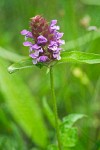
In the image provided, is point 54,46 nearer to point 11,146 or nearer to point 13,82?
point 11,146

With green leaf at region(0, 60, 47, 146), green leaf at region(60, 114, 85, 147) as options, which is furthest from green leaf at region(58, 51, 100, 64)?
green leaf at region(0, 60, 47, 146)

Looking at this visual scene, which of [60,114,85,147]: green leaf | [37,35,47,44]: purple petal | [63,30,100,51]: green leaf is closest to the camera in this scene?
[37,35,47,44]: purple petal

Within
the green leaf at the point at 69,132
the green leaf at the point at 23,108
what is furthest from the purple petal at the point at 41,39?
the green leaf at the point at 23,108

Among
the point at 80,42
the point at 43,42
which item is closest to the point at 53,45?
the point at 43,42

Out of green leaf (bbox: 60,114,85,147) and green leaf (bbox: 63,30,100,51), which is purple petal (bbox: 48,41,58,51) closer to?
green leaf (bbox: 60,114,85,147)

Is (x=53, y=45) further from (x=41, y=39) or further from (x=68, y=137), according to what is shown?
(x=68, y=137)

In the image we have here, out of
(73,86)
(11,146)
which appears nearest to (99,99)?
(73,86)

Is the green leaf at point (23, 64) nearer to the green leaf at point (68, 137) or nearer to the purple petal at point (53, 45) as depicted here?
the purple petal at point (53, 45)
